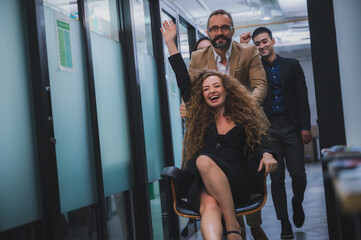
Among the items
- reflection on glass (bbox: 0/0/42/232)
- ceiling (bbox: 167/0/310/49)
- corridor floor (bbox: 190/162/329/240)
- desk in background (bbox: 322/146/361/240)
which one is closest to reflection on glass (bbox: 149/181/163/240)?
corridor floor (bbox: 190/162/329/240)

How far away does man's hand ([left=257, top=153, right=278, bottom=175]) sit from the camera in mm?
2604

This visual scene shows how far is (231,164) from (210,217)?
398 millimetres

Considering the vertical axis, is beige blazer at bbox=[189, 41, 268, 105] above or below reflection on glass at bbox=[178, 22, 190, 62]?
below

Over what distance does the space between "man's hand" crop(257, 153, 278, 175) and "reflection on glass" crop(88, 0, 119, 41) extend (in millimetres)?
1519

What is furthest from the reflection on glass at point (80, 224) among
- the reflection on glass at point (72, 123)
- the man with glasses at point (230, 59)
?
the man with glasses at point (230, 59)

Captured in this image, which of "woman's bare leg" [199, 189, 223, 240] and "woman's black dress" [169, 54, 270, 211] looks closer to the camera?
"woman's bare leg" [199, 189, 223, 240]

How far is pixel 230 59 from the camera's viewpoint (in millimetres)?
3334

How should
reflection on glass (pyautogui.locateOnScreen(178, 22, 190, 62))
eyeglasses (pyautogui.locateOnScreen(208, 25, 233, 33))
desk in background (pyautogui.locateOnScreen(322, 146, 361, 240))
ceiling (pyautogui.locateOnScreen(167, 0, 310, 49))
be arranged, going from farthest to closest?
ceiling (pyautogui.locateOnScreen(167, 0, 310, 49)), reflection on glass (pyautogui.locateOnScreen(178, 22, 190, 62)), eyeglasses (pyautogui.locateOnScreen(208, 25, 233, 33)), desk in background (pyautogui.locateOnScreen(322, 146, 361, 240))

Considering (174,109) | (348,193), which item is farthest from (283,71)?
(348,193)

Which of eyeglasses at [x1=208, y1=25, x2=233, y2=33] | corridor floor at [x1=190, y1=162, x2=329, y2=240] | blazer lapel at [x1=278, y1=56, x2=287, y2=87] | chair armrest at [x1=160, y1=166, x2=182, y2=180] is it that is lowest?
corridor floor at [x1=190, y1=162, x2=329, y2=240]

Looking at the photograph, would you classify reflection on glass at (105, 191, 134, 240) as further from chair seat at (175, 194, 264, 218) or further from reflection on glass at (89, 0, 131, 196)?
chair seat at (175, 194, 264, 218)

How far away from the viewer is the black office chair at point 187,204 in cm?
260

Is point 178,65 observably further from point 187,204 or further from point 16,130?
point 16,130

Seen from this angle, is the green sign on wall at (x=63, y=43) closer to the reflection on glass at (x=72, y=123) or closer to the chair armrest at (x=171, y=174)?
the reflection on glass at (x=72, y=123)
